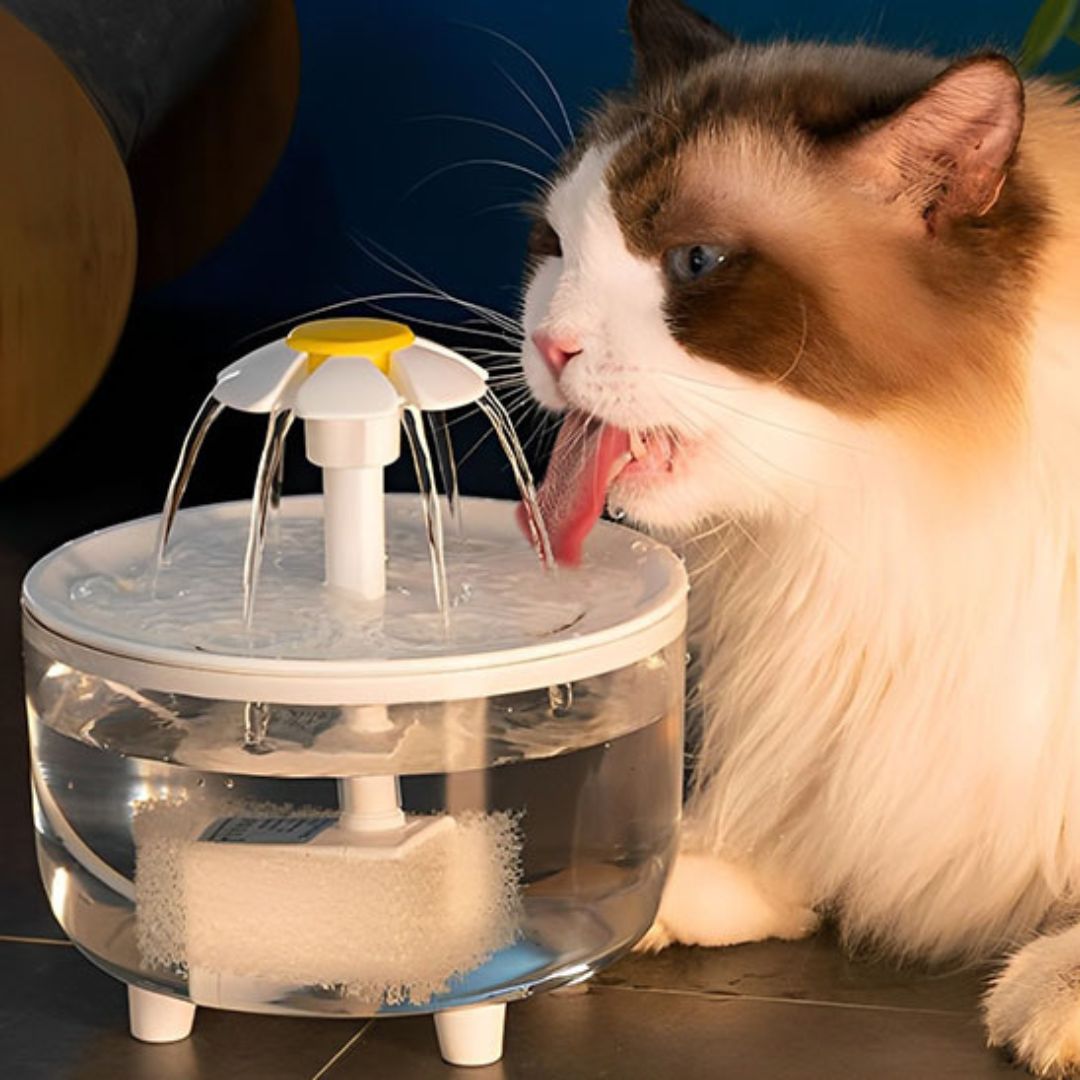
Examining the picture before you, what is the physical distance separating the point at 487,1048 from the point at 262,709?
260mm

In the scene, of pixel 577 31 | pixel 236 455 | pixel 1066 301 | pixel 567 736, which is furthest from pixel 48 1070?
pixel 577 31

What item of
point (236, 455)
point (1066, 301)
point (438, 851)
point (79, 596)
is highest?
point (1066, 301)

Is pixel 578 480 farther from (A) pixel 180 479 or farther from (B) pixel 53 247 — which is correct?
(B) pixel 53 247

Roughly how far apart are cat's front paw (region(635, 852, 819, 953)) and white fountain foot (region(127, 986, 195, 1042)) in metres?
0.31

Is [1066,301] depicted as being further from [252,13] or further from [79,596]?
[252,13]

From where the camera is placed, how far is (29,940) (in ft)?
4.64

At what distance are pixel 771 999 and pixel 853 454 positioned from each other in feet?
1.20

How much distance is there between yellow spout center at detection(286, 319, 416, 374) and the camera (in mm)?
1152

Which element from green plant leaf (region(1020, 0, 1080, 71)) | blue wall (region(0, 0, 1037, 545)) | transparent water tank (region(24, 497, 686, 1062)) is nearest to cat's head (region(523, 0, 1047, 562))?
transparent water tank (region(24, 497, 686, 1062))

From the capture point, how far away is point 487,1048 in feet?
4.04

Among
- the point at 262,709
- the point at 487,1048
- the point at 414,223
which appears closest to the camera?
the point at 262,709

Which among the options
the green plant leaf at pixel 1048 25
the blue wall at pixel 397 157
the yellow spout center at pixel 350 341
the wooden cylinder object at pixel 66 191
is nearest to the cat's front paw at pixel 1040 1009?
the yellow spout center at pixel 350 341

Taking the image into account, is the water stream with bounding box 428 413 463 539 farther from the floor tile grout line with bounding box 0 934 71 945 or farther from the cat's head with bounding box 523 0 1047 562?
the floor tile grout line with bounding box 0 934 71 945

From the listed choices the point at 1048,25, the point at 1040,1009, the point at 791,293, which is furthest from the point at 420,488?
the point at 1048,25
